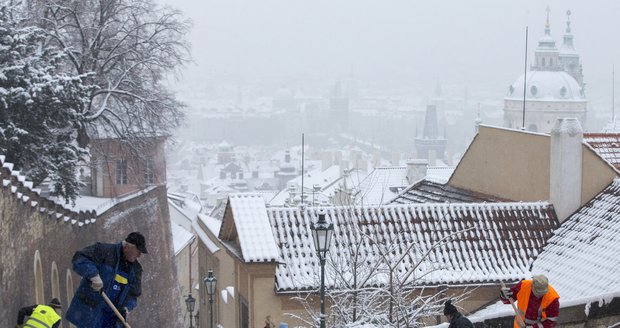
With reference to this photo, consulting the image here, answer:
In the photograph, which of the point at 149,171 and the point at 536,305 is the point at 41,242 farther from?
the point at 149,171

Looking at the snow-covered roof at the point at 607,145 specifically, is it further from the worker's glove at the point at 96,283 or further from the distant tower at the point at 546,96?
the distant tower at the point at 546,96

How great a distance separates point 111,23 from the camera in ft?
98.5

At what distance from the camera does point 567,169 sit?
18.4m

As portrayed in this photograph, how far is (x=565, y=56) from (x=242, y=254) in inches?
5797

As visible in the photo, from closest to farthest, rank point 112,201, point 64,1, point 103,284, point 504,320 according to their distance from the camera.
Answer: point 103,284 < point 504,320 < point 64,1 < point 112,201

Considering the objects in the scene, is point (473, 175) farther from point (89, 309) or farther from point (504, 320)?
point (89, 309)

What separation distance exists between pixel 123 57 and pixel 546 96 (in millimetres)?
121204

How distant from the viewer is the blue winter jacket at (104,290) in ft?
25.5

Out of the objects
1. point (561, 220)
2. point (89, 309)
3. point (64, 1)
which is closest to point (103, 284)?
point (89, 309)

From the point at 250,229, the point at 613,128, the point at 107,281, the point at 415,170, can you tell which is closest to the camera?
the point at 107,281

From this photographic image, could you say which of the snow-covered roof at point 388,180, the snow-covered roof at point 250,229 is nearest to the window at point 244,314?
the snow-covered roof at point 250,229

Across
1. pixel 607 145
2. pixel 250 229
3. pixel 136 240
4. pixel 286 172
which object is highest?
pixel 136 240

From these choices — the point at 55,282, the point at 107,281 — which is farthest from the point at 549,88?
the point at 107,281

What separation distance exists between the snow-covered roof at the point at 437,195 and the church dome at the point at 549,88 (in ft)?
404
